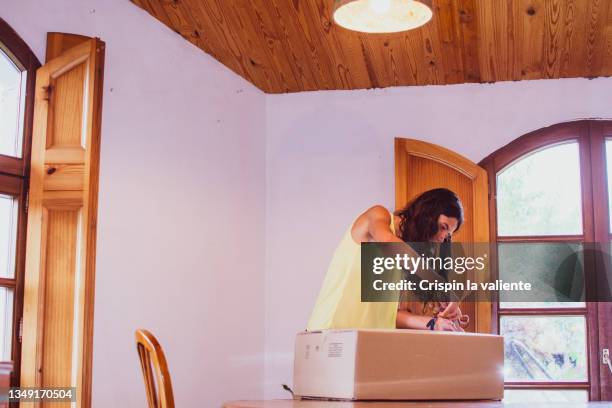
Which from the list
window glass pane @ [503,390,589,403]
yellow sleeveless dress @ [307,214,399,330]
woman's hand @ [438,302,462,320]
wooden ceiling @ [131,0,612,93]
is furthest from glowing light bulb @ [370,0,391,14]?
window glass pane @ [503,390,589,403]

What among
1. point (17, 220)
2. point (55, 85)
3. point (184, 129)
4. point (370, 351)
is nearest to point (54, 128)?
point (55, 85)

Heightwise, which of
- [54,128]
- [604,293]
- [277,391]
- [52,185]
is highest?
[54,128]

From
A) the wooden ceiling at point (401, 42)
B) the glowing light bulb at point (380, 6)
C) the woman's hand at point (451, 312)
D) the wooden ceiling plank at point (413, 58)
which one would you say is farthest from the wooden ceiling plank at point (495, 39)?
the woman's hand at point (451, 312)

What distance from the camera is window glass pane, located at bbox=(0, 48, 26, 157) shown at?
3.19m

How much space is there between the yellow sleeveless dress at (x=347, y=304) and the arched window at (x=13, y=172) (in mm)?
1109

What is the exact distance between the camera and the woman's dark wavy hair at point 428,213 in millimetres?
3041

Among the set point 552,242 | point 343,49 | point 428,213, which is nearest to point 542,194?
point 552,242

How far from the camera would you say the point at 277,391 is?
15.9 ft

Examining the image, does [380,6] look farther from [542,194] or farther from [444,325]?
[542,194]

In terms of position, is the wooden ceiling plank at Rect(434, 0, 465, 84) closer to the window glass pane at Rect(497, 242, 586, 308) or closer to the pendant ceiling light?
the window glass pane at Rect(497, 242, 586, 308)

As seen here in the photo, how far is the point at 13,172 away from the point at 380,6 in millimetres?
1502

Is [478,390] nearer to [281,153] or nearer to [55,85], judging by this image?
[55,85]

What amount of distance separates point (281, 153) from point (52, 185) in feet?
6.79

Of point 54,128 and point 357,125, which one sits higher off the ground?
point 357,125
